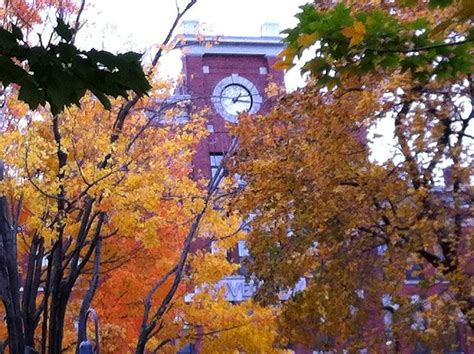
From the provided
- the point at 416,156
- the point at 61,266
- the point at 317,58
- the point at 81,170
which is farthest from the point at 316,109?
the point at 317,58

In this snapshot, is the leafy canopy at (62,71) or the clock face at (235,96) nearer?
the leafy canopy at (62,71)

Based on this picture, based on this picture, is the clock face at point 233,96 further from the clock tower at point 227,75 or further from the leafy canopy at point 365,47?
the leafy canopy at point 365,47

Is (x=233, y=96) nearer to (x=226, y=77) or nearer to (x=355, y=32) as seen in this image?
(x=226, y=77)

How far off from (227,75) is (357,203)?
16364mm

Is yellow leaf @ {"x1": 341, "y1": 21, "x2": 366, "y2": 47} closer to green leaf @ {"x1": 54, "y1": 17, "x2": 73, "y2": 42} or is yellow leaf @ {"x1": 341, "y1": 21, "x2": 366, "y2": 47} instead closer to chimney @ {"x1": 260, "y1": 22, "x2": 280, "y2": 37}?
green leaf @ {"x1": 54, "y1": 17, "x2": 73, "y2": 42}

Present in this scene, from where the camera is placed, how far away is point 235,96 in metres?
27.2

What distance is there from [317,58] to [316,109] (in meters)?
7.72

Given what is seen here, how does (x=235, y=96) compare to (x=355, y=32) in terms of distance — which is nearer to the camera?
(x=355, y=32)

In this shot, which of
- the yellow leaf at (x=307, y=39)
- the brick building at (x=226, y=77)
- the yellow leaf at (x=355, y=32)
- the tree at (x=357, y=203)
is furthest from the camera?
the brick building at (x=226, y=77)

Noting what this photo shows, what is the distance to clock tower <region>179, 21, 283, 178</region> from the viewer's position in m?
26.9

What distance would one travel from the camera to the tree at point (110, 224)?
11953mm

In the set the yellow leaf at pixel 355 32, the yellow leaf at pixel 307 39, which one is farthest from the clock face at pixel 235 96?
the yellow leaf at pixel 355 32

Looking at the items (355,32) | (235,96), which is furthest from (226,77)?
(355,32)

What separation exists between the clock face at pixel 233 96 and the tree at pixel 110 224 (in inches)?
387
